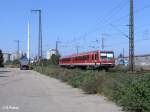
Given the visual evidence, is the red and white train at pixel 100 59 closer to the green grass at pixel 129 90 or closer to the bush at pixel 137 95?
the green grass at pixel 129 90

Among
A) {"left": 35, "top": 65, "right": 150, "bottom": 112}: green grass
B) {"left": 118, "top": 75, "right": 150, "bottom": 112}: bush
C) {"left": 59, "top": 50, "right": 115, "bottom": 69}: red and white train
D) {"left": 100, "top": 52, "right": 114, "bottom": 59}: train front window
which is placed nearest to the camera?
{"left": 118, "top": 75, "right": 150, "bottom": 112}: bush

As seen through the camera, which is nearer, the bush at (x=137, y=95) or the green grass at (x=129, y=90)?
the bush at (x=137, y=95)

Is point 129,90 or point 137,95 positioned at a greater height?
point 129,90

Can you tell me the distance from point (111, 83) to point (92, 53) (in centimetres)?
4155

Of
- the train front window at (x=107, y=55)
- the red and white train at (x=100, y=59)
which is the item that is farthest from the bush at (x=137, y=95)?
the train front window at (x=107, y=55)

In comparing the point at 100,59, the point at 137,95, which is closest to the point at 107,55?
the point at 100,59

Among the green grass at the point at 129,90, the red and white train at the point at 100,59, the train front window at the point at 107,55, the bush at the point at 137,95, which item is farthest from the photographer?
the train front window at the point at 107,55

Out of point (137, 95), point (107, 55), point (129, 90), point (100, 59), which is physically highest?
point (107, 55)

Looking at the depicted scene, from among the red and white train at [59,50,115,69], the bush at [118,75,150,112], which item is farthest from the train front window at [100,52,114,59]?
the bush at [118,75,150,112]

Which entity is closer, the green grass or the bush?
the bush

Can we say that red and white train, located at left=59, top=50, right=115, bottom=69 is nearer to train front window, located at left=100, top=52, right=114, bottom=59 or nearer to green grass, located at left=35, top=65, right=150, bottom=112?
train front window, located at left=100, top=52, right=114, bottom=59

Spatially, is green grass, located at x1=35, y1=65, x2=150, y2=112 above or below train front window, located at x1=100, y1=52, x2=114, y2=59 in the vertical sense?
below

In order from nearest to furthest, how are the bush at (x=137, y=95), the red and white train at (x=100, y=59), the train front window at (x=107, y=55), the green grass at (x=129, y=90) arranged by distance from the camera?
the bush at (x=137, y=95) → the green grass at (x=129, y=90) → the red and white train at (x=100, y=59) → the train front window at (x=107, y=55)

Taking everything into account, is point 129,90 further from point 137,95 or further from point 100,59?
point 100,59
